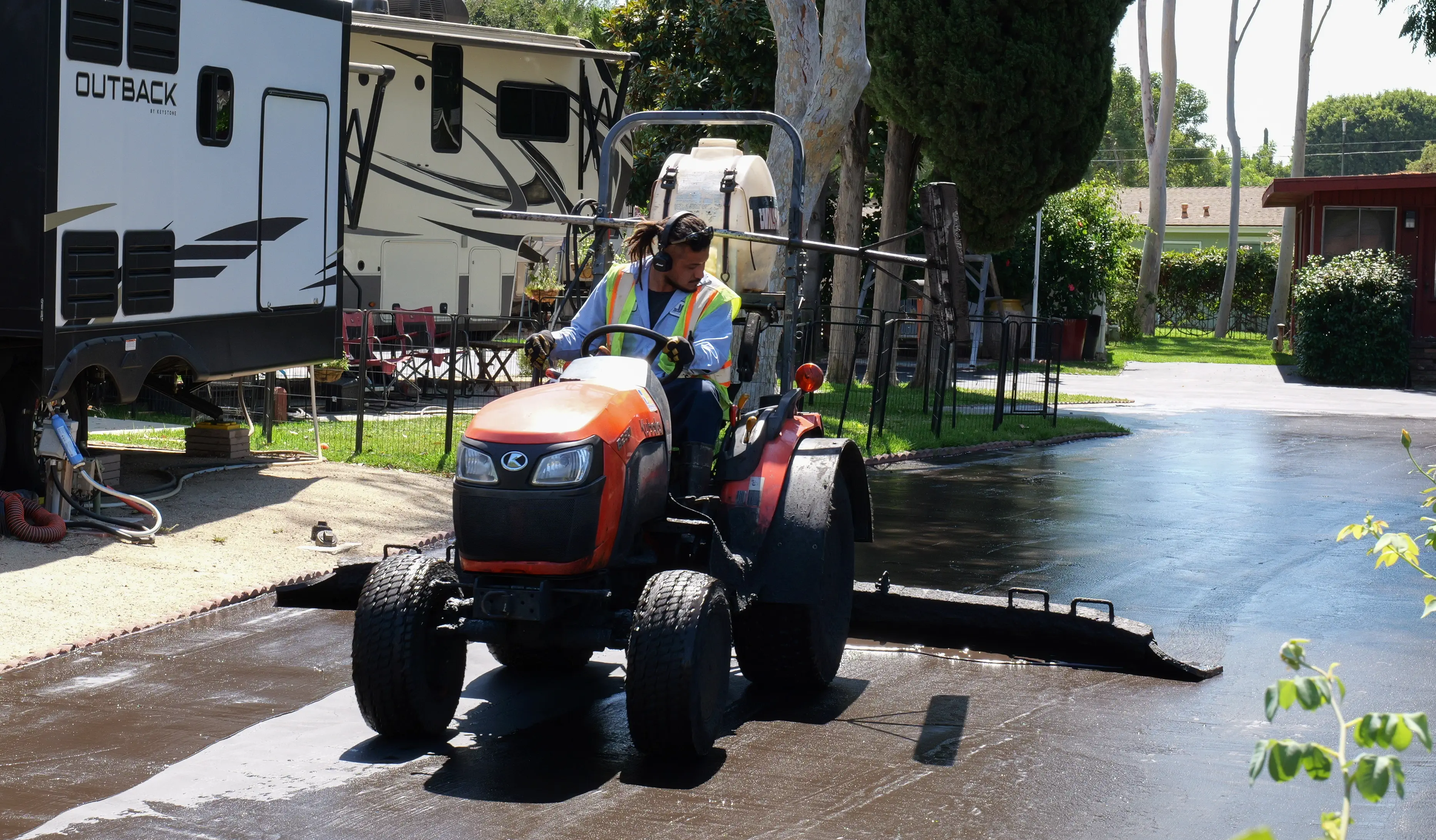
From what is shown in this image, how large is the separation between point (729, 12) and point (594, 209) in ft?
49.5

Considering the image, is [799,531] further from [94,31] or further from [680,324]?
[94,31]

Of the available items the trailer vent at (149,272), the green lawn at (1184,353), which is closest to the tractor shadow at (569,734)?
the trailer vent at (149,272)

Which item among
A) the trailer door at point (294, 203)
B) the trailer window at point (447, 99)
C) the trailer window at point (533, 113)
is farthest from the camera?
the trailer window at point (533, 113)

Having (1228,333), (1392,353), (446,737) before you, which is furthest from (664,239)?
(1228,333)

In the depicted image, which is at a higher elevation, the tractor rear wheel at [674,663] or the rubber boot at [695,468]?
the rubber boot at [695,468]

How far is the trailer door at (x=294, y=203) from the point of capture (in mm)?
11297

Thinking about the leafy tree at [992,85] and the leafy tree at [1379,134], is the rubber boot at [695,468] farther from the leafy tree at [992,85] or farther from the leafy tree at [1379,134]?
the leafy tree at [1379,134]

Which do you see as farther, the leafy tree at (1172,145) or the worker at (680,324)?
the leafy tree at (1172,145)

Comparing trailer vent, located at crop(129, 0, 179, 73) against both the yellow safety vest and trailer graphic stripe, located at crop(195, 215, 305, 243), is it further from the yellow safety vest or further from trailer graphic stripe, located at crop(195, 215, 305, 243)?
the yellow safety vest

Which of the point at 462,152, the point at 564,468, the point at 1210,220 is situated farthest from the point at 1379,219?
the point at 564,468

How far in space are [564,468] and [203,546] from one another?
4.73 metres

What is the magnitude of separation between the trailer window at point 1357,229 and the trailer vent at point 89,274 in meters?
27.1

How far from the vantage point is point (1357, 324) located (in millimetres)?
28047

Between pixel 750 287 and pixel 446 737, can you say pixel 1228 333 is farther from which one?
pixel 446 737
